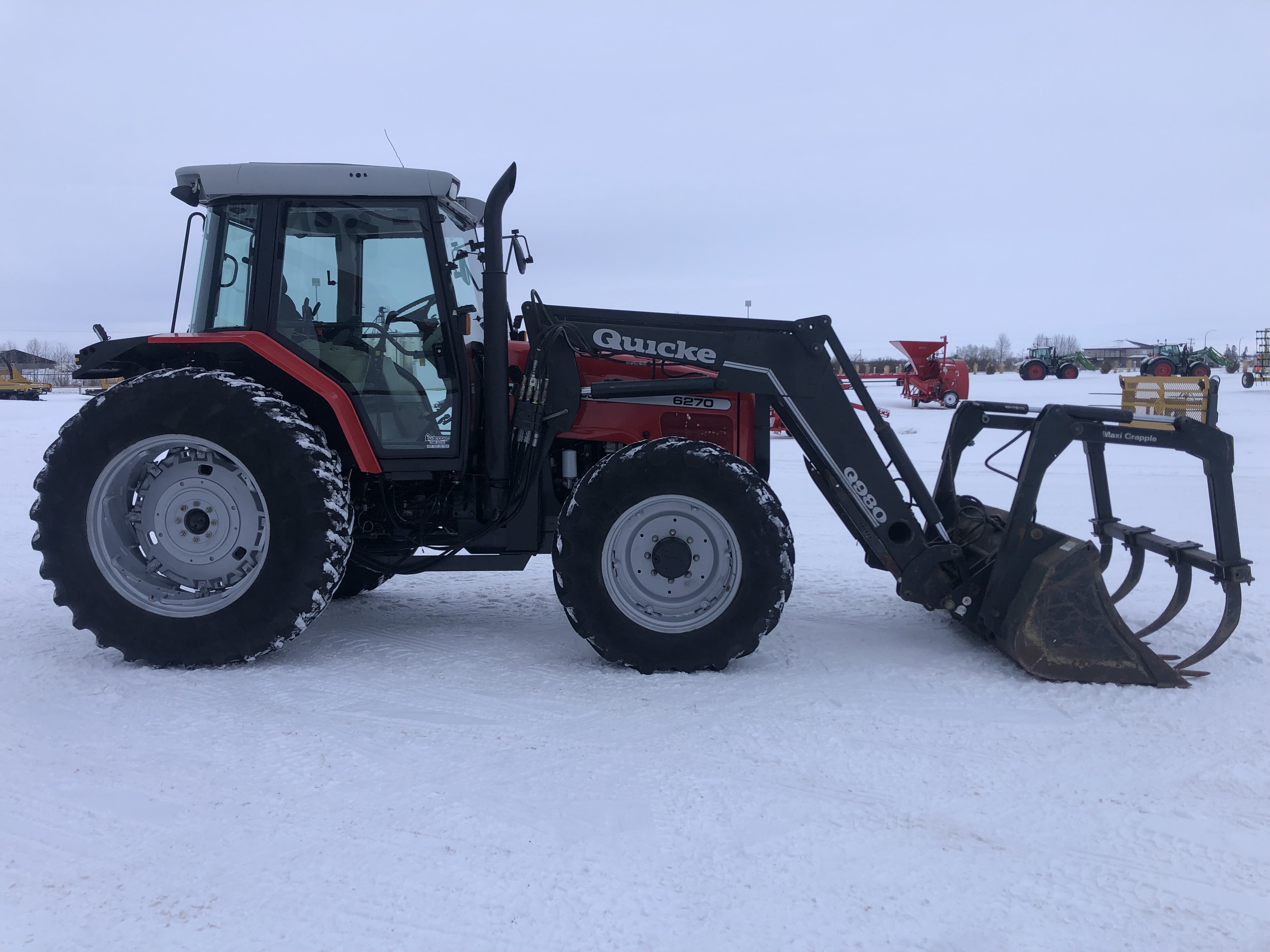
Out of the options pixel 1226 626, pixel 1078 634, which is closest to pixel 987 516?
pixel 1078 634

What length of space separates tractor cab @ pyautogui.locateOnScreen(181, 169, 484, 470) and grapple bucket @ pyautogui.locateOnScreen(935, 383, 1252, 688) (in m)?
2.73

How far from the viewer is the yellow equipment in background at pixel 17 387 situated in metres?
36.9

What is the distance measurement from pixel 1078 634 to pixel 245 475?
3919mm

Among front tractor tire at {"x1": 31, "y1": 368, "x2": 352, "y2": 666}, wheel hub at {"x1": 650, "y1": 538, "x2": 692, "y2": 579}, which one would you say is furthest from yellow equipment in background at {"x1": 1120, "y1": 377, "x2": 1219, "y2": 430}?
front tractor tire at {"x1": 31, "y1": 368, "x2": 352, "y2": 666}

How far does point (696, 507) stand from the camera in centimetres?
414

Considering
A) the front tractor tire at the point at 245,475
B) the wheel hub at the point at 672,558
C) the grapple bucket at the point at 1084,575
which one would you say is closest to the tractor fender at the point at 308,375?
the front tractor tire at the point at 245,475

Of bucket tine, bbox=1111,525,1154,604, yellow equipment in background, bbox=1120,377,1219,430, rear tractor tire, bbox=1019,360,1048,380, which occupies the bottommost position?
bucket tine, bbox=1111,525,1154,604

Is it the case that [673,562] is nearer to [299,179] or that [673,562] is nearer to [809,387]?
[809,387]

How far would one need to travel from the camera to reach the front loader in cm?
404

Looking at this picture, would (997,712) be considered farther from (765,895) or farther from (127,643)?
(127,643)

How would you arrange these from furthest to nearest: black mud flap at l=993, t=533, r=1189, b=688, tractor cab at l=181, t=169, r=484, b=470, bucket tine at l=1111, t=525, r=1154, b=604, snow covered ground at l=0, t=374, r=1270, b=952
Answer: bucket tine at l=1111, t=525, r=1154, b=604, tractor cab at l=181, t=169, r=484, b=470, black mud flap at l=993, t=533, r=1189, b=688, snow covered ground at l=0, t=374, r=1270, b=952

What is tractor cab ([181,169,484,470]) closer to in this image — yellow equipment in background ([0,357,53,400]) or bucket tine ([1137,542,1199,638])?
bucket tine ([1137,542,1199,638])

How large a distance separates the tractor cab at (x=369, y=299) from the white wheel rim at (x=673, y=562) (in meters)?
1.00

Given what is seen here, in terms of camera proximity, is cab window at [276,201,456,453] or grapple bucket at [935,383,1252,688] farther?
cab window at [276,201,456,453]
